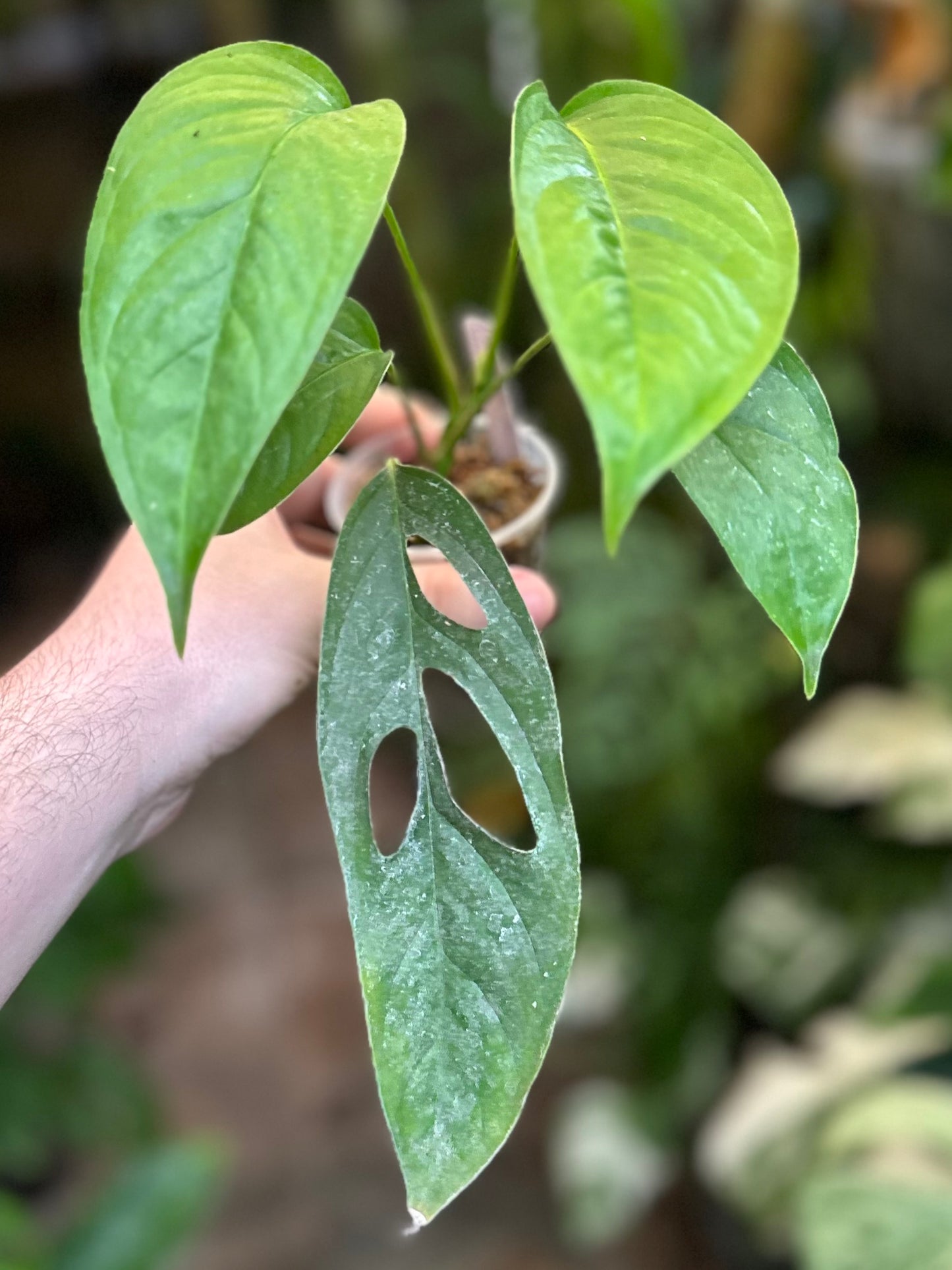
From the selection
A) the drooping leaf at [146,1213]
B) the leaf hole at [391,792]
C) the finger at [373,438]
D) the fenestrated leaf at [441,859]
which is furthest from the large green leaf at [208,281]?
the leaf hole at [391,792]

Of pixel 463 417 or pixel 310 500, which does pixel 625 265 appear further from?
pixel 310 500

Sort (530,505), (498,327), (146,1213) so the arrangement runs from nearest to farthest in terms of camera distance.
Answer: (498,327) → (530,505) → (146,1213)

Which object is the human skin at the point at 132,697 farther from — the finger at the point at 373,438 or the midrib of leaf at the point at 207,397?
the midrib of leaf at the point at 207,397

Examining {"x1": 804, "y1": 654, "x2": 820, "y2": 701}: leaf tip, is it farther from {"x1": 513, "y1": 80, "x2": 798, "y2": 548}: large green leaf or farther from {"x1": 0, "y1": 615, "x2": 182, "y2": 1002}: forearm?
{"x1": 0, "y1": 615, "x2": 182, "y2": 1002}: forearm

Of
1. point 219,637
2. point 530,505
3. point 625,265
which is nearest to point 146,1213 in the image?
point 219,637

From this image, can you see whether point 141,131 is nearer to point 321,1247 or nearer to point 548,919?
point 548,919

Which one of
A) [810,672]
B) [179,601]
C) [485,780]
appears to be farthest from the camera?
[485,780]

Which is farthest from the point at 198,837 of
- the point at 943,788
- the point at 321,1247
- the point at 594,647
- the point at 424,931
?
the point at 424,931
